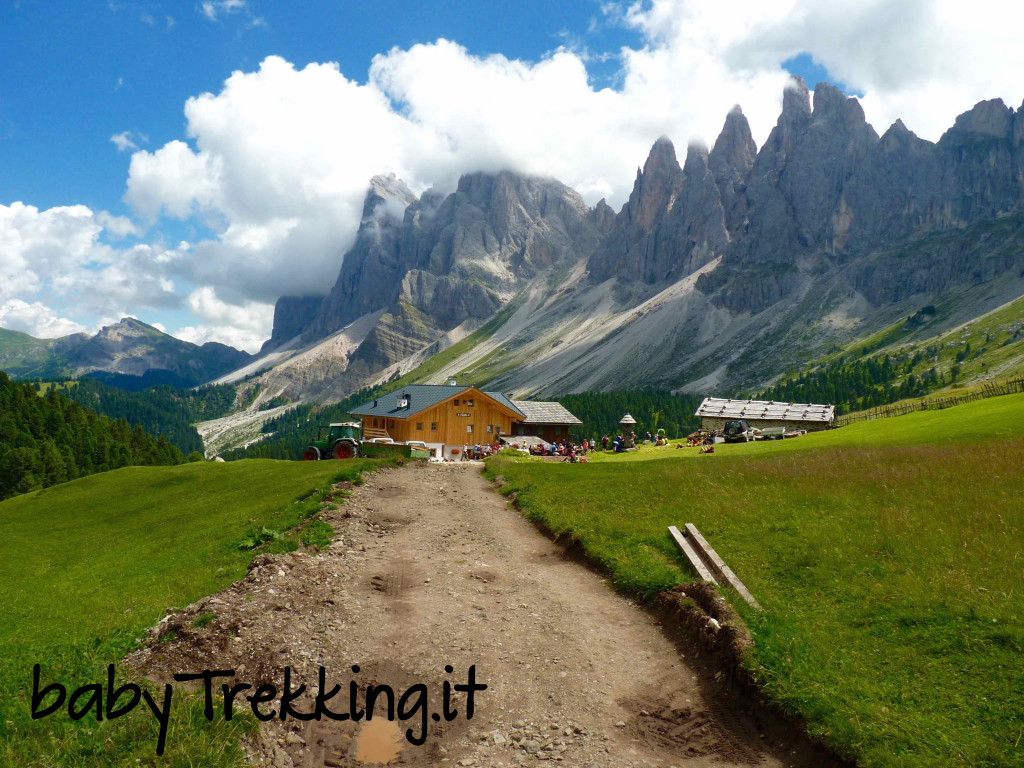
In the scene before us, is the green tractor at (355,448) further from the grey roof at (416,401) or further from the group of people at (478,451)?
the grey roof at (416,401)

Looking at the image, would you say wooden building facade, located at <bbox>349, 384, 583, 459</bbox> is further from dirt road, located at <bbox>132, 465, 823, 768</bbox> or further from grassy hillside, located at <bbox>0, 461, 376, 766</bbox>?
dirt road, located at <bbox>132, 465, 823, 768</bbox>

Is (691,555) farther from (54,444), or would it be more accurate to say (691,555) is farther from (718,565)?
(54,444)

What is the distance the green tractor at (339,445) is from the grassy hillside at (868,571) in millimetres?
28018

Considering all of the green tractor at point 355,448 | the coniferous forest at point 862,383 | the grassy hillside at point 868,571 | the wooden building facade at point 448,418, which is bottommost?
the grassy hillside at point 868,571

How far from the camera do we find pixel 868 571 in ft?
45.1

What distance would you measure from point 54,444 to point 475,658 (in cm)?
11180

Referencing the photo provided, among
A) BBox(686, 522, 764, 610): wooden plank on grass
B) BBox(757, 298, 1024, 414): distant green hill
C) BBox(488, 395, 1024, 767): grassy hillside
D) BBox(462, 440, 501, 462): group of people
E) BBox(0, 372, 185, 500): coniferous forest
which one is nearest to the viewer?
BBox(488, 395, 1024, 767): grassy hillside

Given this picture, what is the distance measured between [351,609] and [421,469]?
24.0 meters

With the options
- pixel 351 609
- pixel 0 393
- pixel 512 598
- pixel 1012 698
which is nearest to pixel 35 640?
pixel 351 609

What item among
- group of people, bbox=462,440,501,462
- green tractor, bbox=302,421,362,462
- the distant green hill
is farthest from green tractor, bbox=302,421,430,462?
the distant green hill

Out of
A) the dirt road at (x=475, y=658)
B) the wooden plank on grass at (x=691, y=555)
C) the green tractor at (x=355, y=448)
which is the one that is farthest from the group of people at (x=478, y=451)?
Answer: the dirt road at (x=475, y=658)

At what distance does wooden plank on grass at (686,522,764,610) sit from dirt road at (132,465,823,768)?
2161 millimetres

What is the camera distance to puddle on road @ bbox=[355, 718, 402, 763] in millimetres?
9117

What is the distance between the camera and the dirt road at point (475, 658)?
9266 millimetres
